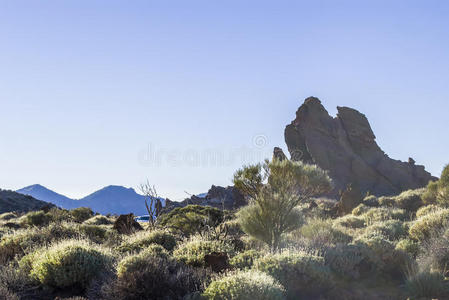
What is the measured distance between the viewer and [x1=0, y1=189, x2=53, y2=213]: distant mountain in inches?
2253

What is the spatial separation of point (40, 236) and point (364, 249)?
39.6 feet

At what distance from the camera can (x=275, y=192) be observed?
57.2ft

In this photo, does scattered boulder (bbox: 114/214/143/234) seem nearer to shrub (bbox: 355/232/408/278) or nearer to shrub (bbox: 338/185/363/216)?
shrub (bbox: 355/232/408/278)

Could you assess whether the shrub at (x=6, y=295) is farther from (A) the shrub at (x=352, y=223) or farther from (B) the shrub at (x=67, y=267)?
(A) the shrub at (x=352, y=223)

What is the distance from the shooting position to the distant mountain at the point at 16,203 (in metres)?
57.2

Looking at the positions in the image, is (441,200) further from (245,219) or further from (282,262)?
(282,262)

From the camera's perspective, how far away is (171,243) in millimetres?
15547

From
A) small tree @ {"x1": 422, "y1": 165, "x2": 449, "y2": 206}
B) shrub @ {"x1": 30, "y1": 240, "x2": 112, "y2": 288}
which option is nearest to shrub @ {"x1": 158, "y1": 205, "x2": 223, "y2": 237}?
shrub @ {"x1": 30, "y1": 240, "x2": 112, "y2": 288}

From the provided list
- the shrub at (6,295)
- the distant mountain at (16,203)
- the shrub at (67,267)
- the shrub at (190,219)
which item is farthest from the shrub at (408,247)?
the distant mountain at (16,203)

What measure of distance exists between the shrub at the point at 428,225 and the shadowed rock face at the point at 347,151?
54.3 meters

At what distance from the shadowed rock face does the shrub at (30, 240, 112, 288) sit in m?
61.9

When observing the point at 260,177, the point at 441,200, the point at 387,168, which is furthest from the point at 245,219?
the point at 387,168

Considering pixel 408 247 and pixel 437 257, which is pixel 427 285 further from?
pixel 408 247

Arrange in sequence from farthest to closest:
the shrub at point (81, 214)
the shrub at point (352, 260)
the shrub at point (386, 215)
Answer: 1. the shrub at point (81, 214)
2. the shrub at point (386, 215)
3. the shrub at point (352, 260)
